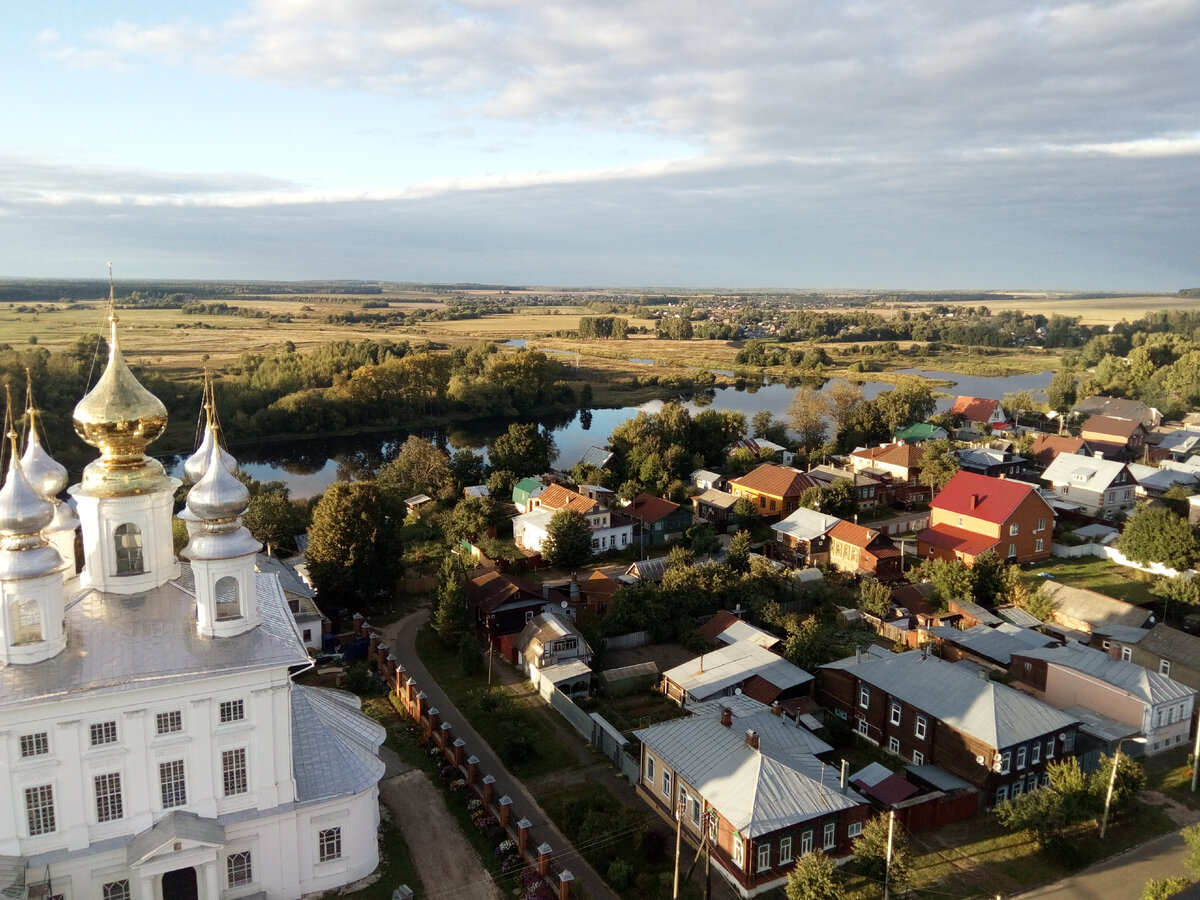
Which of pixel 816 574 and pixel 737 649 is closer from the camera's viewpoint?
pixel 737 649

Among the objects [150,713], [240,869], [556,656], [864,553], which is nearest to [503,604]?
[556,656]

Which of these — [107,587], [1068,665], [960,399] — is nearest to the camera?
[107,587]

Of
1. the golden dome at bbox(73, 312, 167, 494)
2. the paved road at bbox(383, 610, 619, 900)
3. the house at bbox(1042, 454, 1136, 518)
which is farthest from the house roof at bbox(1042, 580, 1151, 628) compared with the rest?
the golden dome at bbox(73, 312, 167, 494)

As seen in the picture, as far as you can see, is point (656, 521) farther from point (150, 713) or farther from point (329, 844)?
point (150, 713)

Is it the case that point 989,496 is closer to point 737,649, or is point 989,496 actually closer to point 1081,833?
point 737,649

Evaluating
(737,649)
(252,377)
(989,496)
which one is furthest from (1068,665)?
(252,377)

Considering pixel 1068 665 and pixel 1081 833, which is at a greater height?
pixel 1068 665

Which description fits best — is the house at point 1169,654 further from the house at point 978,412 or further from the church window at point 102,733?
the house at point 978,412
